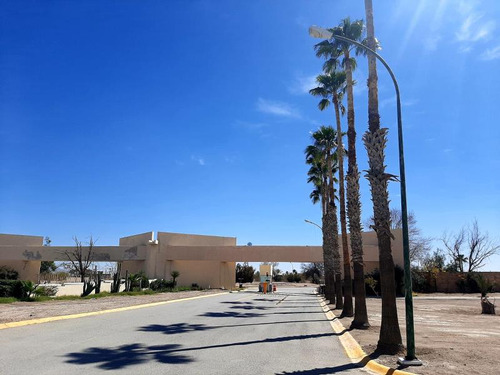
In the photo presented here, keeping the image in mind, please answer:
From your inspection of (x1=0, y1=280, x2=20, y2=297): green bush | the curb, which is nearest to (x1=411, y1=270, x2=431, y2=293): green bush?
the curb

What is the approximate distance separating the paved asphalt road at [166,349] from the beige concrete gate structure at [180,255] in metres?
33.2

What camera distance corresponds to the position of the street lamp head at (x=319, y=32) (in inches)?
398

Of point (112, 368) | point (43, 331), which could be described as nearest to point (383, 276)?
point (112, 368)

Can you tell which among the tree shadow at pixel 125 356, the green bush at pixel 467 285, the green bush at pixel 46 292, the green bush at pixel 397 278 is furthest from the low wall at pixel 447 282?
the tree shadow at pixel 125 356

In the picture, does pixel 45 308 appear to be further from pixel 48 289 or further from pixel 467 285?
pixel 467 285

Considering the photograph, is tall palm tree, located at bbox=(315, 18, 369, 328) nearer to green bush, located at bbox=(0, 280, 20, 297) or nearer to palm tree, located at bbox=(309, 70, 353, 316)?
palm tree, located at bbox=(309, 70, 353, 316)

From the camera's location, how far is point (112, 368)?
763 centimetres

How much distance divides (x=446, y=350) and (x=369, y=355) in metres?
1.94

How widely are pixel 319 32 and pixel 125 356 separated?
8.55m

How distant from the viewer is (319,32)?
33.4 ft

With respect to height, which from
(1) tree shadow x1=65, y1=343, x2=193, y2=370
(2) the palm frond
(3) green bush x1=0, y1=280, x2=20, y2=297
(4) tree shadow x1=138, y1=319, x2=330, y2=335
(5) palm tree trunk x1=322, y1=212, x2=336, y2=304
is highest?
(2) the palm frond

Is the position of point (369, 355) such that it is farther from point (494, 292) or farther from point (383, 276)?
point (494, 292)

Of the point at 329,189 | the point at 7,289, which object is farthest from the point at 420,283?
the point at 7,289

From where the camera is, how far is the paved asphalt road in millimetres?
7801
